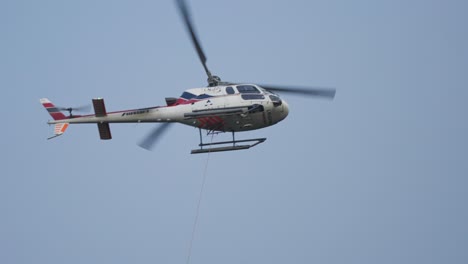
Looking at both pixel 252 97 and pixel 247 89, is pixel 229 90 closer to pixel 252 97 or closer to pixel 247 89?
pixel 247 89

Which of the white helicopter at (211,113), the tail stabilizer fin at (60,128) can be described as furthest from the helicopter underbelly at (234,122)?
the tail stabilizer fin at (60,128)

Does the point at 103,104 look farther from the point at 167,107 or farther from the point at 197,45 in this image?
the point at 197,45

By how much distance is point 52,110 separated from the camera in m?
25.0

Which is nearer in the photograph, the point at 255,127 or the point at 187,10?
the point at 187,10

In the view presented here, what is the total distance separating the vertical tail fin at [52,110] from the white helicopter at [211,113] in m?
0.03

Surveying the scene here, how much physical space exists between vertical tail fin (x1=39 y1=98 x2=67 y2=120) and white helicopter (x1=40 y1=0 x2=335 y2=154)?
32mm

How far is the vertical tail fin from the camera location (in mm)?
24812

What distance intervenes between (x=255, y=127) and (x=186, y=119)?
2.18 metres

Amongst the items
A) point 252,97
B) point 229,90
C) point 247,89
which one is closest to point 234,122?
point 252,97

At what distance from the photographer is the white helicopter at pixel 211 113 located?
949 inches

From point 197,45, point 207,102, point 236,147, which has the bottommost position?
point 236,147

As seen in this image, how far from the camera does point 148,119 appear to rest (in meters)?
24.4

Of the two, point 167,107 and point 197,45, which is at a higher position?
point 197,45

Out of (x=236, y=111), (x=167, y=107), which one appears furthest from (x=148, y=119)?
(x=236, y=111)
